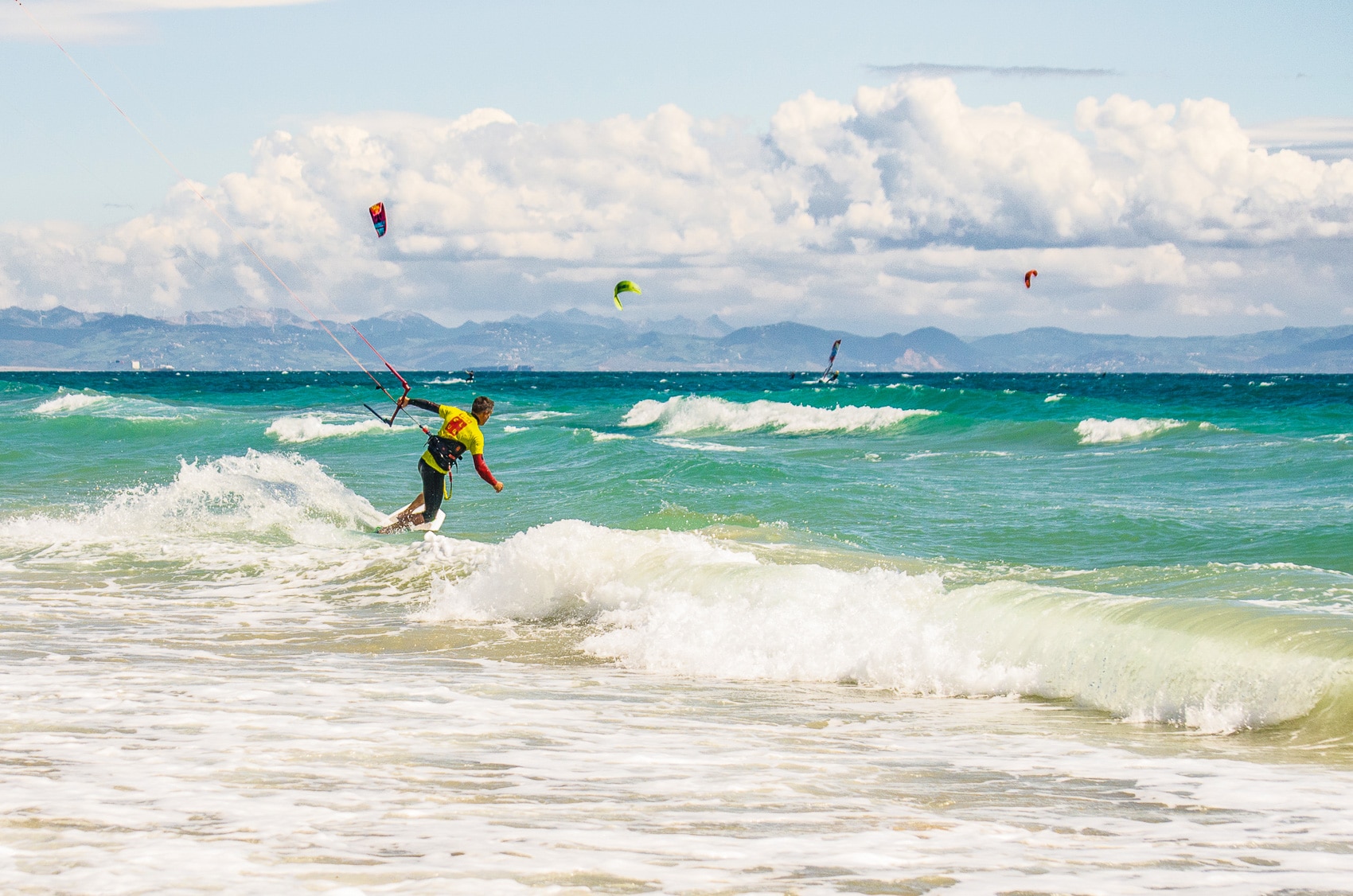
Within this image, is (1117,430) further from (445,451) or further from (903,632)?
(903,632)

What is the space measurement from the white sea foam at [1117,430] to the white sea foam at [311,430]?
19.4 metres

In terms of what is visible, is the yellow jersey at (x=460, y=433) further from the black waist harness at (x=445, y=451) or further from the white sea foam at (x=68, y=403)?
the white sea foam at (x=68, y=403)

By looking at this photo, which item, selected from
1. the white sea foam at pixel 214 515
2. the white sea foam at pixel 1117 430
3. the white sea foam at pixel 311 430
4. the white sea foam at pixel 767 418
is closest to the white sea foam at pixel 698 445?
the white sea foam at pixel 767 418

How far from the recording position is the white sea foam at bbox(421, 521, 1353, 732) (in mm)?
7121

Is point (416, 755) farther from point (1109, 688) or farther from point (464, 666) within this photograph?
point (1109, 688)

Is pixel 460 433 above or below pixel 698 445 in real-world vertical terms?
above

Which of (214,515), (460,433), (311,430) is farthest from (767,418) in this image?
(460,433)

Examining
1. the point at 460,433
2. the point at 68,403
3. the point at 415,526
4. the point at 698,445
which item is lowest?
the point at 415,526

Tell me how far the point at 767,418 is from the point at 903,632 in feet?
110

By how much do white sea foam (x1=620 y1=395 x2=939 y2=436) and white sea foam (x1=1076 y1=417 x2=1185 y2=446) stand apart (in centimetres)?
830

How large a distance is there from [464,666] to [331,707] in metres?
1.75

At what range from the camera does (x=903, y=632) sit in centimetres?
854

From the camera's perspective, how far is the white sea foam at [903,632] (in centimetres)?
712

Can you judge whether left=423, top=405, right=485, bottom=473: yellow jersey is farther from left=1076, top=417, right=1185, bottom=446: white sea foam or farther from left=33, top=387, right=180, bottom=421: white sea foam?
left=33, top=387, right=180, bottom=421: white sea foam
